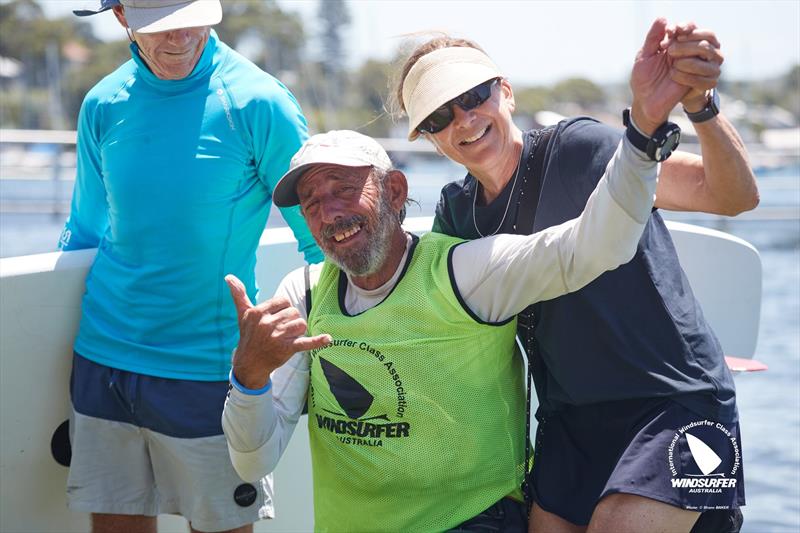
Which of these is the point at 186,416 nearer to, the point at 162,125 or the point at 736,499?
the point at 162,125

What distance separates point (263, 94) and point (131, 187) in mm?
387

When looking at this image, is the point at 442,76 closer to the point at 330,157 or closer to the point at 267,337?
the point at 330,157

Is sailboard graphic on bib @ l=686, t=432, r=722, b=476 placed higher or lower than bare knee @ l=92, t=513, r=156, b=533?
higher

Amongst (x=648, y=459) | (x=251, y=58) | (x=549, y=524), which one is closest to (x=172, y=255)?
(x=549, y=524)

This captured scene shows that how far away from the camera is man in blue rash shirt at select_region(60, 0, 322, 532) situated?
99.7 inches

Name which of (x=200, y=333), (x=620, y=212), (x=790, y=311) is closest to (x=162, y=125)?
(x=200, y=333)

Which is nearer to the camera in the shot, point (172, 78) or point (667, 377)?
point (667, 377)

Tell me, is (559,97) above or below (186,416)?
below

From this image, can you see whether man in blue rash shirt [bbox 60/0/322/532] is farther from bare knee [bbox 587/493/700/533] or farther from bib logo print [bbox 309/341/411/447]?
bare knee [bbox 587/493/700/533]

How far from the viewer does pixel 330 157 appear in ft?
7.26

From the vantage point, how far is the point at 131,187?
2.54 metres

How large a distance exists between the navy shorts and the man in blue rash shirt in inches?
32.3

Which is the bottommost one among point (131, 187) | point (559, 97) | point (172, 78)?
point (559, 97)

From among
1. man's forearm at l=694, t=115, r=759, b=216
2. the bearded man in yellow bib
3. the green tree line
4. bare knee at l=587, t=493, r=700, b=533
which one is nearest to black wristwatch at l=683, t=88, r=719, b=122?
man's forearm at l=694, t=115, r=759, b=216
